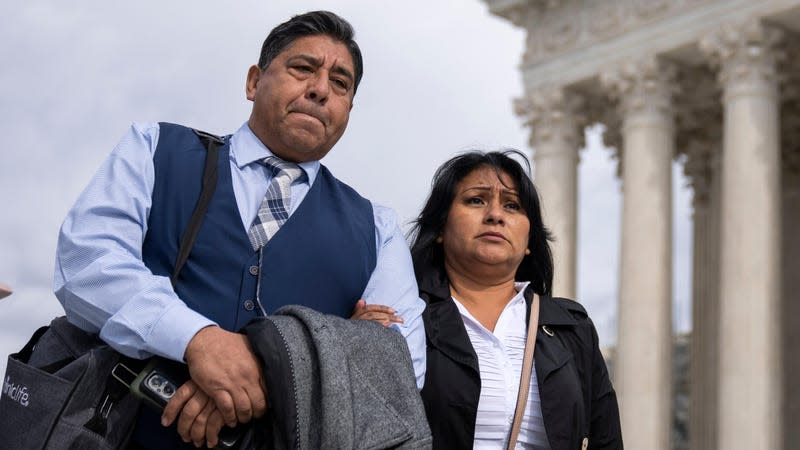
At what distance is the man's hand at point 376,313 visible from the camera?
4.91 meters

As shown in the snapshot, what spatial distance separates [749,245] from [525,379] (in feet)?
55.2

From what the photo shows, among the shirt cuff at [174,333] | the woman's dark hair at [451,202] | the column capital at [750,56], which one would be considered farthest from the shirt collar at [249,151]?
the column capital at [750,56]

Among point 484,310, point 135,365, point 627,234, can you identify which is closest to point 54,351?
point 135,365

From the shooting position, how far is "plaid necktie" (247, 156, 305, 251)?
4895 mm

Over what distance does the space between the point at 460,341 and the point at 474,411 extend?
0.43m

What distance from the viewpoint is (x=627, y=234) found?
24.4 metres

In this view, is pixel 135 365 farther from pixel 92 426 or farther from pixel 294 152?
pixel 294 152

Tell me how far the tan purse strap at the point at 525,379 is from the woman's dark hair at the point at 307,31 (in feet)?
6.27

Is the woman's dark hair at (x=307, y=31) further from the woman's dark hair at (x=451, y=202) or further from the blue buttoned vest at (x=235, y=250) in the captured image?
the woman's dark hair at (x=451, y=202)

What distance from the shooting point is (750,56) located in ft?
74.8

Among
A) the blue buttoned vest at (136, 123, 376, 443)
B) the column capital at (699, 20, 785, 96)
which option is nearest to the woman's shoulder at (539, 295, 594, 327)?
the blue buttoned vest at (136, 123, 376, 443)

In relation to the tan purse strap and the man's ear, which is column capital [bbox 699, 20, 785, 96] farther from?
the man's ear

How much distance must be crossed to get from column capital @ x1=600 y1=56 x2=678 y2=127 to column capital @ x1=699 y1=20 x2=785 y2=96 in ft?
6.17

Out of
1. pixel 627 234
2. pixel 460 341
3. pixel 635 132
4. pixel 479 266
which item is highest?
pixel 635 132
